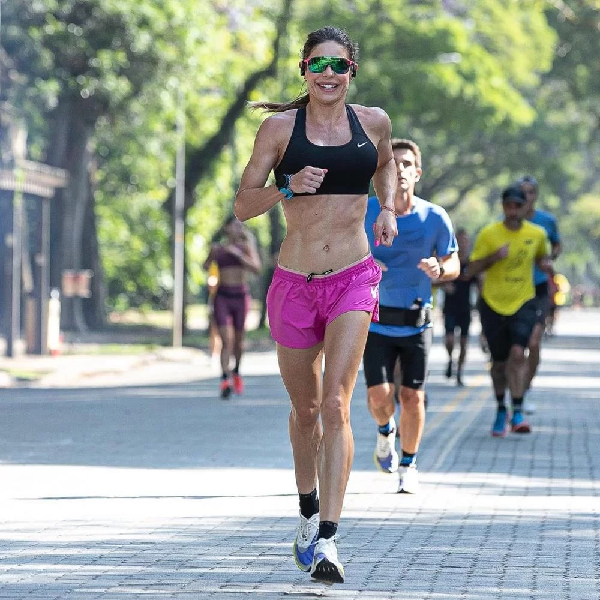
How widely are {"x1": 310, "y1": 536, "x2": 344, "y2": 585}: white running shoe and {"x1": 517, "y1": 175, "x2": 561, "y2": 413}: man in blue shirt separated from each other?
8640mm

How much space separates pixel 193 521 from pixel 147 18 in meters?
24.5

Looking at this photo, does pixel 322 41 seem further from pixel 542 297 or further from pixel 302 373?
pixel 542 297

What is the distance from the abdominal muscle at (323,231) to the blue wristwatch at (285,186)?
0.14m

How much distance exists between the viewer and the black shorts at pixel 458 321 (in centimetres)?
2344

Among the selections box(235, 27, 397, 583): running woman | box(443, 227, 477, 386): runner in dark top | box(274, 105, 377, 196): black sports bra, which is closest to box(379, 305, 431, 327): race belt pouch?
box(235, 27, 397, 583): running woman


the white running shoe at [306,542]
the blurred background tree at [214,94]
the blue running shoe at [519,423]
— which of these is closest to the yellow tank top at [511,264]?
the blue running shoe at [519,423]

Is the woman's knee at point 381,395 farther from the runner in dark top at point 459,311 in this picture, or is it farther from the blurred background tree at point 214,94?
the blurred background tree at point 214,94

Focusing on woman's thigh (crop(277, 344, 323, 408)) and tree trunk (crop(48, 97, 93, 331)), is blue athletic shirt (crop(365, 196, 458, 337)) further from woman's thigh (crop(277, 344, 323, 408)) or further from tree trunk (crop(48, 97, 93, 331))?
tree trunk (crop(48, 97, 93, 331))

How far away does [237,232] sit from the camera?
20078 millimetres

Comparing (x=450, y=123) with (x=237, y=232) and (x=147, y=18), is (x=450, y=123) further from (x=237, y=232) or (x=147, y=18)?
(x=237, y=232)

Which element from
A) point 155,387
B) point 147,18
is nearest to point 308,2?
point 147,18

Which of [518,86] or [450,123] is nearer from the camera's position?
[450,123]

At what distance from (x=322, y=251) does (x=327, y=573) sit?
131 cm

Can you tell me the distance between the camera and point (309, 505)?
24.8ft
